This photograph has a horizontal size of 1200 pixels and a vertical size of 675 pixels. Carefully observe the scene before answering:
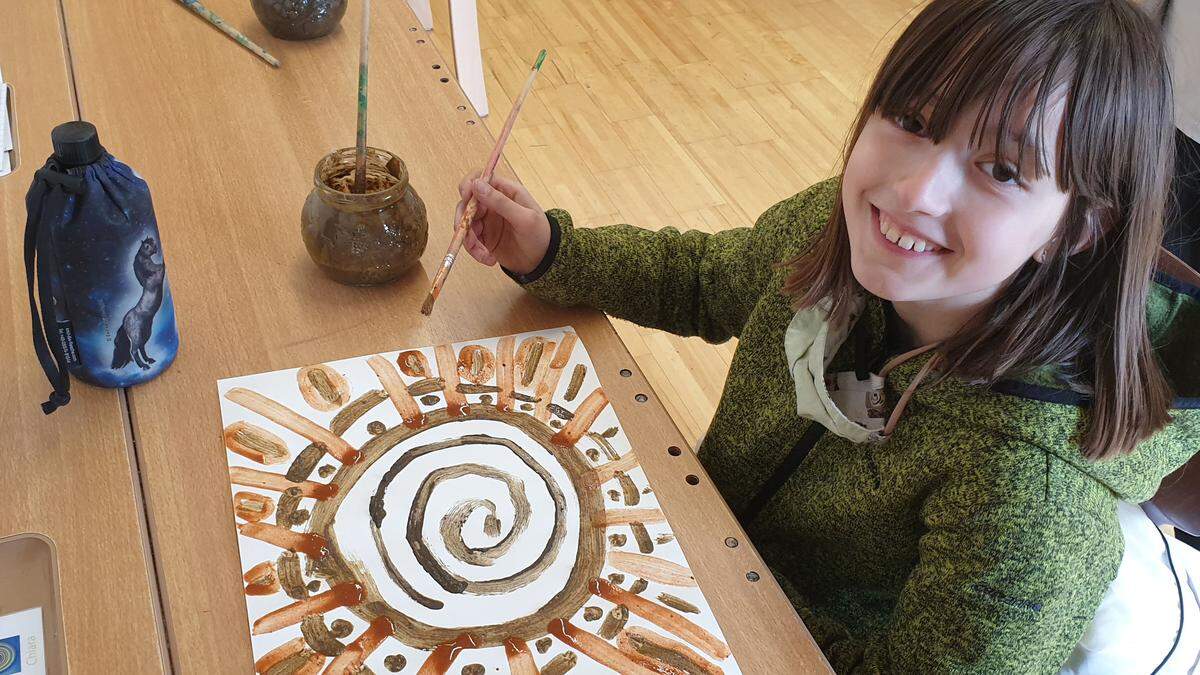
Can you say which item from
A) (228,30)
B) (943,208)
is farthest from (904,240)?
(228,30)

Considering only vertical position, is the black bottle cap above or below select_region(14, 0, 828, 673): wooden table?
above

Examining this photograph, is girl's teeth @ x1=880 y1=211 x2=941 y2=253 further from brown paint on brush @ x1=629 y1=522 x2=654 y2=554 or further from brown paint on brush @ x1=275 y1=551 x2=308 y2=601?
brown paint on brush @ x1=275 y1=551 x2=308 y2=601

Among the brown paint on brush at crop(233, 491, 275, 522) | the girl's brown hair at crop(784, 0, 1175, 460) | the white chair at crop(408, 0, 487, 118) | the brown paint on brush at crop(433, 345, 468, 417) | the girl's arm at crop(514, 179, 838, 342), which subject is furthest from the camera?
the white chair at crop(408, 0, 487, 118)

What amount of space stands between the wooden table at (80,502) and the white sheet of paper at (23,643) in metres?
0.01

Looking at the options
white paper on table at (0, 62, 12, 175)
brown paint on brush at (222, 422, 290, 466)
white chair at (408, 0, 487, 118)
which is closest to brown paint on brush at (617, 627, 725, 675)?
brown paint on brush at (222, 422, 290, 466)

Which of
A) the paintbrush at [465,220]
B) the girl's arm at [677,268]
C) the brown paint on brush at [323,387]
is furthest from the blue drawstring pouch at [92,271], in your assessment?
the girl's arm at [677,268]

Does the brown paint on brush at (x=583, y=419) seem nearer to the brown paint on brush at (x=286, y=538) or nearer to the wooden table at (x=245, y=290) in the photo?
the wooden table at (x=245, y=290)

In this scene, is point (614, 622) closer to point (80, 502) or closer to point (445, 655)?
point (445, 655)

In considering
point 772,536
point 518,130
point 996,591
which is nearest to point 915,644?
point 996,591

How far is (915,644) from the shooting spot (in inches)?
32.0

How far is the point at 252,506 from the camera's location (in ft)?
2.69

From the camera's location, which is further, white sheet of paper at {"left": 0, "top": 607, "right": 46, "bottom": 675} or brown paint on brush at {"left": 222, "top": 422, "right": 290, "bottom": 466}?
brown paint on brush at {"left": 222, "top": 422, "right": 290, "bottom": 466}

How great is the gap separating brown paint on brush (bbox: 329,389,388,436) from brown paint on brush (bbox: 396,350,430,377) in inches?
1.3

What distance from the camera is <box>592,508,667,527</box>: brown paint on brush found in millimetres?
838
